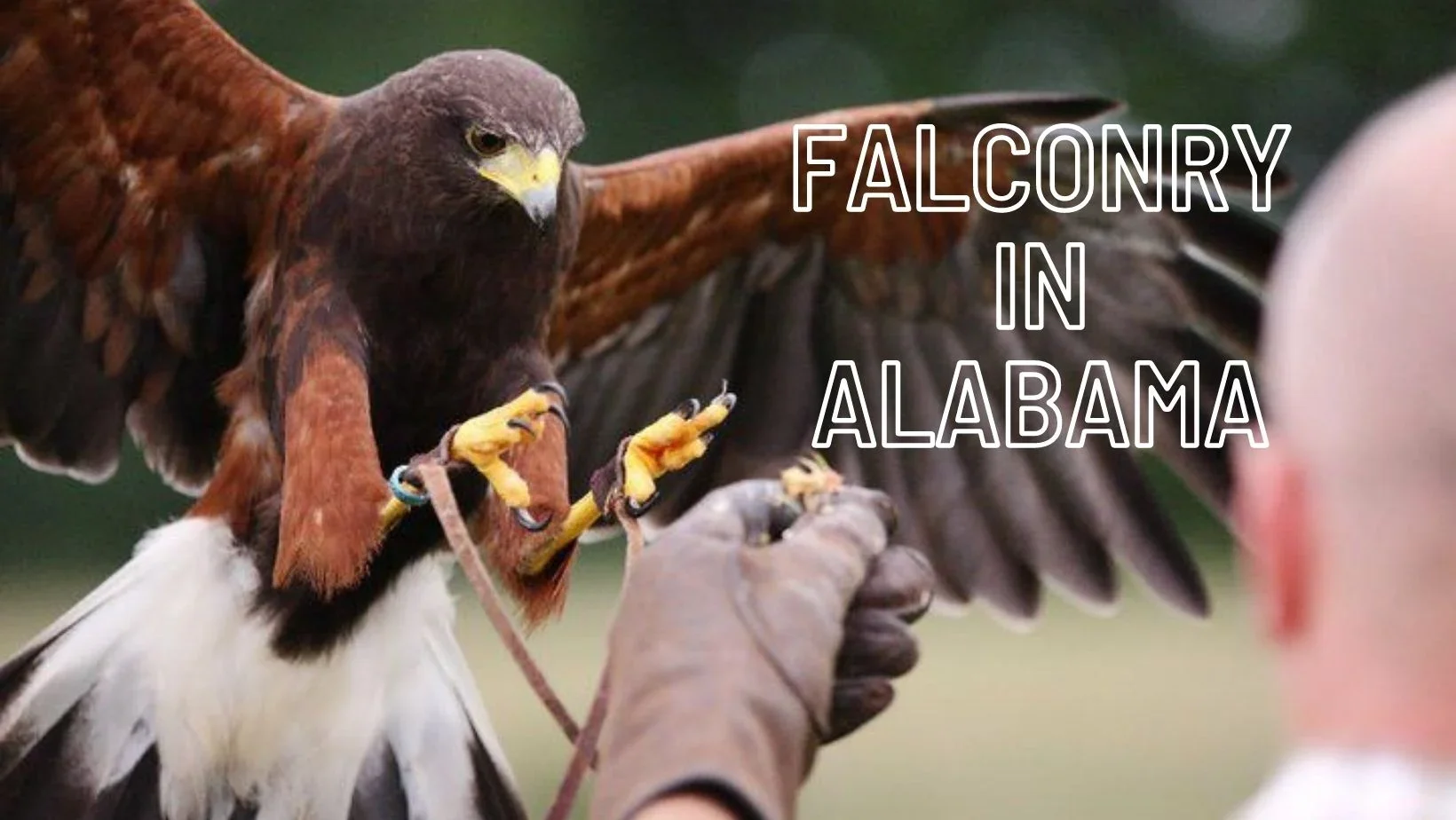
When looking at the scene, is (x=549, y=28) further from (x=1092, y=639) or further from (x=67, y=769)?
(x=67, y=769)

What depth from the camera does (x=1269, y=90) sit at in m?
20.5

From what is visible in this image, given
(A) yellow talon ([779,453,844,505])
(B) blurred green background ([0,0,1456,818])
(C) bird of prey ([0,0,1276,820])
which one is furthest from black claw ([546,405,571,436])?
(B) blurred green background ([0,0,1456,818])

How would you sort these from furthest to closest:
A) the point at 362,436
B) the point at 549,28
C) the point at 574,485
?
1. the point at 549,28
2. the point at 574,485
3. the point at 362,436

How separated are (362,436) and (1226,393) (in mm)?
1746

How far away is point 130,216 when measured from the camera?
396 centimetres

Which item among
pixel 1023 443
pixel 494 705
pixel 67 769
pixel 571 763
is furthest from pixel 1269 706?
pixel 571 763

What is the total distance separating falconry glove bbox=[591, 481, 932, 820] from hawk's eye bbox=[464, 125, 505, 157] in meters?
1.54

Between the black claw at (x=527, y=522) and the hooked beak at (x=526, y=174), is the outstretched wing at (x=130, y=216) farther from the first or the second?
the black claw at (x=527, y=522)

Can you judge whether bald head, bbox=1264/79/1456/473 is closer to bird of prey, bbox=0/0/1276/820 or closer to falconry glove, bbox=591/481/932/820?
falconry glove, bbox=591/481/932/820

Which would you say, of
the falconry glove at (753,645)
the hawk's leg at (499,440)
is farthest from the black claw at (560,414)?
the falconry glove at (753,645)

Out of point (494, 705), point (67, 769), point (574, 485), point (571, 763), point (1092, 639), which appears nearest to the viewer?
point (571, 763)

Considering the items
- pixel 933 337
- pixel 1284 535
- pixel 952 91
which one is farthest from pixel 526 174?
pixel 952 91

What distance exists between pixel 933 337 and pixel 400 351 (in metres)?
1.31

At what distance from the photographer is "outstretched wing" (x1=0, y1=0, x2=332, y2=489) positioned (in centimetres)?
371
